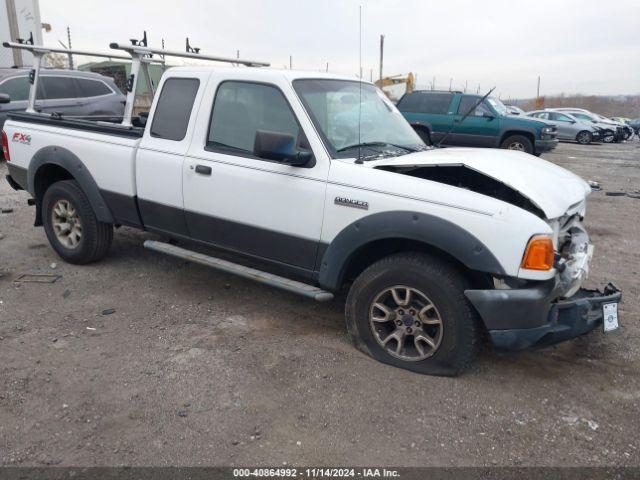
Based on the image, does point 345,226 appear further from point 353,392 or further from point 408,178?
point 353,392

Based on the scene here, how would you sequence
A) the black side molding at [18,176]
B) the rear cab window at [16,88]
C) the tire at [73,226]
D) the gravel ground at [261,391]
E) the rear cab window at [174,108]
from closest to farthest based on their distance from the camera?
the gravel ground at [261,391]
the rear cab window at [174,108]
the tire at [73,226]
the black side molding at [18,176]
the rear cab window at [16,88]

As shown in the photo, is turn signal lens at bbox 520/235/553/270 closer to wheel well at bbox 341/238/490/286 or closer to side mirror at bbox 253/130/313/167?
wheel well at bbox 341/238/490/286

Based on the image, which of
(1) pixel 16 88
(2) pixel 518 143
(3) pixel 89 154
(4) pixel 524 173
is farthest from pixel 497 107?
(3) pixel 89 154

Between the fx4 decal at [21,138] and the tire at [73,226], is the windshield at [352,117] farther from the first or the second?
the fx4 decal at [21,138]

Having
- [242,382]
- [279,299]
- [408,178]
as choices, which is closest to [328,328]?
[279,299]

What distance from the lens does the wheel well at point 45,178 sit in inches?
212

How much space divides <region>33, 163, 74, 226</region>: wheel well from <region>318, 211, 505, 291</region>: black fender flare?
3160 mm

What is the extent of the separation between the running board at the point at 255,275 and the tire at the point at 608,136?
84.5ft

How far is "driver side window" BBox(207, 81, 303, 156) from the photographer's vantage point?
3906mm

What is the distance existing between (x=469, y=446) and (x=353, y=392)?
76 cm

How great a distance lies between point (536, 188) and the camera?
11.1 feet

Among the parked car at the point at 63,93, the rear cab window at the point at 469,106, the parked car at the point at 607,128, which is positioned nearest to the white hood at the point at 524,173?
the parked car at the point at 63,93

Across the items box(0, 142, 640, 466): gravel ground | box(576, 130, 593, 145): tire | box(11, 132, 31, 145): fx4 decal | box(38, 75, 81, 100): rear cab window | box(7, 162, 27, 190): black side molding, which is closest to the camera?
box(0, 142, 640, 466): gravel ground

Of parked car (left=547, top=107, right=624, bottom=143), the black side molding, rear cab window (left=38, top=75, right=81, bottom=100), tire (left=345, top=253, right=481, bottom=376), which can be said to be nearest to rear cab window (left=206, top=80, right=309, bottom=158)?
tire (left=345, top=253, right=481, bottom=376)
